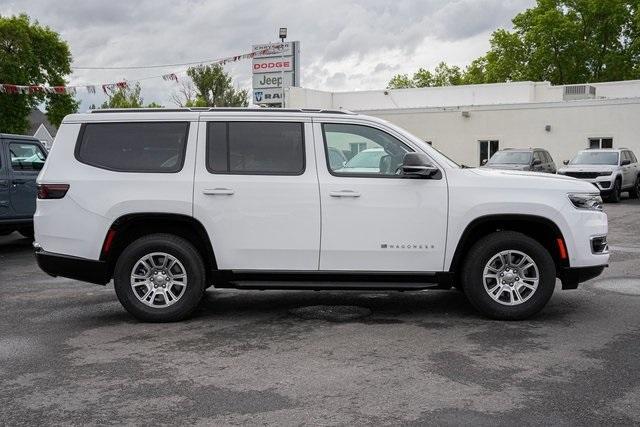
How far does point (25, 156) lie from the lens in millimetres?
12805

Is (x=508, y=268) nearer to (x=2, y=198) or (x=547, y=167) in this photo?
(x=2, y=198)

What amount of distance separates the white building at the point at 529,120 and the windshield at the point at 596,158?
1134 cm

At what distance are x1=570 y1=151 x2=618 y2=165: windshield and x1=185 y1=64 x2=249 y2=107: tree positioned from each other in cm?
4646

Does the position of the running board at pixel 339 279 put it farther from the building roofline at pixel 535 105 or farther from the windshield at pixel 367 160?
the building roofline at pixel 535 105

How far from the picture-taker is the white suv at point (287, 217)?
6.56 meters

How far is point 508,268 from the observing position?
6.67m

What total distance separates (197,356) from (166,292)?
4.10 ft

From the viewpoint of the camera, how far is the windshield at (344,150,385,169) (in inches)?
267

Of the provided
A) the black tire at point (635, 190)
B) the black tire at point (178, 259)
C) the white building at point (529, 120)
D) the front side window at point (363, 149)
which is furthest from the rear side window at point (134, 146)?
the white building at point (529, 120)

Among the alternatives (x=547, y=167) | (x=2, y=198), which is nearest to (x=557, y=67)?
(x=547, y=167)

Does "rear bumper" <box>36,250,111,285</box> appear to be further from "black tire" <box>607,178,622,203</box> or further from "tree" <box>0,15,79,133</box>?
"tree" <box>0,15,79,133</box>

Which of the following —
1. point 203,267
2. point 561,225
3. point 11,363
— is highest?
point 561,225

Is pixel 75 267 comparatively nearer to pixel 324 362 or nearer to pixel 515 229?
pixel 324 362

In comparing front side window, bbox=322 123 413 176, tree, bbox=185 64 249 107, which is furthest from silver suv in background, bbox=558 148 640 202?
tree, bbox=185 64 249 107
